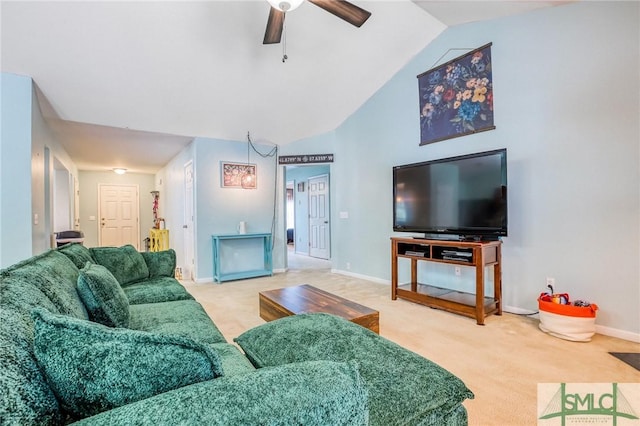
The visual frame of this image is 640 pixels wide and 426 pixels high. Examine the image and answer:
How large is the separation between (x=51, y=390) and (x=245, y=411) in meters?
0.42

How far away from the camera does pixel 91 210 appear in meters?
8.05

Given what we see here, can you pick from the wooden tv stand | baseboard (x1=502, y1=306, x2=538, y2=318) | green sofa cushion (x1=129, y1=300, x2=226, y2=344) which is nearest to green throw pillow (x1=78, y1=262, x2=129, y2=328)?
green sofa cushion (x1=129, y1=300, x2=226, y2=344)

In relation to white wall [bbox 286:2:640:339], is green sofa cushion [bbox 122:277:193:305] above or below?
below

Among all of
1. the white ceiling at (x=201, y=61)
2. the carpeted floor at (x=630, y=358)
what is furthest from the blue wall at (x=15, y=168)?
the carpeted floor at (x=630, y=358)

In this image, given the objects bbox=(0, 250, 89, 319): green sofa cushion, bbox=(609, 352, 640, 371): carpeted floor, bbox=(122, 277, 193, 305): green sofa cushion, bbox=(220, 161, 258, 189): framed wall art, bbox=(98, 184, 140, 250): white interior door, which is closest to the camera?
bbox=(0, 250, 89, 319): green sofa cushion

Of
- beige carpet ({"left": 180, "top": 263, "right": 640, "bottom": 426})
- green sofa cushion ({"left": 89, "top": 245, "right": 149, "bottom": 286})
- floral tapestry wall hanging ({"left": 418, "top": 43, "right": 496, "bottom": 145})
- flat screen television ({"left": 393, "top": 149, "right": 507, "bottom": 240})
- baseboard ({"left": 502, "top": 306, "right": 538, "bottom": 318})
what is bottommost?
beige carpet ({"left": 180, "top": 263, "right": 640, "bottom": 426})

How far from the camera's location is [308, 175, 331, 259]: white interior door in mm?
7340

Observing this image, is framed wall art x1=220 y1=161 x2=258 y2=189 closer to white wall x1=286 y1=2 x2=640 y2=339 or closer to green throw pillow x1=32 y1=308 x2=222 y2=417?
white wall x1=286 y1=2 x2=640 y2=339

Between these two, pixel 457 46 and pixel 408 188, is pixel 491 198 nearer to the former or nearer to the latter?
pixel 408 188

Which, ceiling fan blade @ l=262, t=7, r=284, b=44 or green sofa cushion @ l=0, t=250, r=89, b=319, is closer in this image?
green sofa cushion @ l=0, t=250, r=89, b=319

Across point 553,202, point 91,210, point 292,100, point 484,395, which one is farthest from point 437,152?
point 91,210

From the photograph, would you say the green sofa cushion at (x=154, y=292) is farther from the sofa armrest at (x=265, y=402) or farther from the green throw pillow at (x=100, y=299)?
the sofa armrest at (x=265, y=402)

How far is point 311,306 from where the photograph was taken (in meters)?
2.32

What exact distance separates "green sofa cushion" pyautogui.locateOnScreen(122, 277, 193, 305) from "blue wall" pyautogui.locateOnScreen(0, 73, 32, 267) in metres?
1.52
